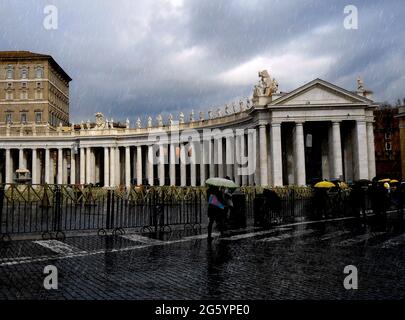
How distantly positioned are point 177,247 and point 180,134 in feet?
179

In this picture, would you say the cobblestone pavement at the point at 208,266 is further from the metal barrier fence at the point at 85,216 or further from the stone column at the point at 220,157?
the stone column at the point at 220,157

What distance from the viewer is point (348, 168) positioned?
179 ft

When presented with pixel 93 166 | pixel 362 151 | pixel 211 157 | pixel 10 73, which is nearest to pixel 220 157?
pixel 211 157

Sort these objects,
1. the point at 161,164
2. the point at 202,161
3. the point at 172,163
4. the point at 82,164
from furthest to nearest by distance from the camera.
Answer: the point at 82,164 < the point at 161,164 < the point at 172,163 < the point at 202,161

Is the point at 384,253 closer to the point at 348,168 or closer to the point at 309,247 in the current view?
the point at 309,247

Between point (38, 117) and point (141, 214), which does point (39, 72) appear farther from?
point (141, 214)

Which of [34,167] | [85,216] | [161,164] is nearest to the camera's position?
[85,216]

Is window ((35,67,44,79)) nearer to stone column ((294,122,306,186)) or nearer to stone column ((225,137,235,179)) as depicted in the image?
stone column ((225,137,235,179))

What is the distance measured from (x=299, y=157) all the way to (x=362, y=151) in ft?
25.1

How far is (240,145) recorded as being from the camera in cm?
5822

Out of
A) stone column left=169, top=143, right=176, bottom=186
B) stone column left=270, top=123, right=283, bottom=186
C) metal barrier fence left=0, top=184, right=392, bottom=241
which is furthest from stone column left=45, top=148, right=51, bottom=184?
metal barrier fence left=0, top=184, right=392, bottom=241

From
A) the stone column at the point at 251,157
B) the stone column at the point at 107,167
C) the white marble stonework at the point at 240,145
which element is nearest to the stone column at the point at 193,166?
the white marble stonework at the point at 240,145

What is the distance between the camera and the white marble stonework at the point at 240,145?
5084 centimetres
